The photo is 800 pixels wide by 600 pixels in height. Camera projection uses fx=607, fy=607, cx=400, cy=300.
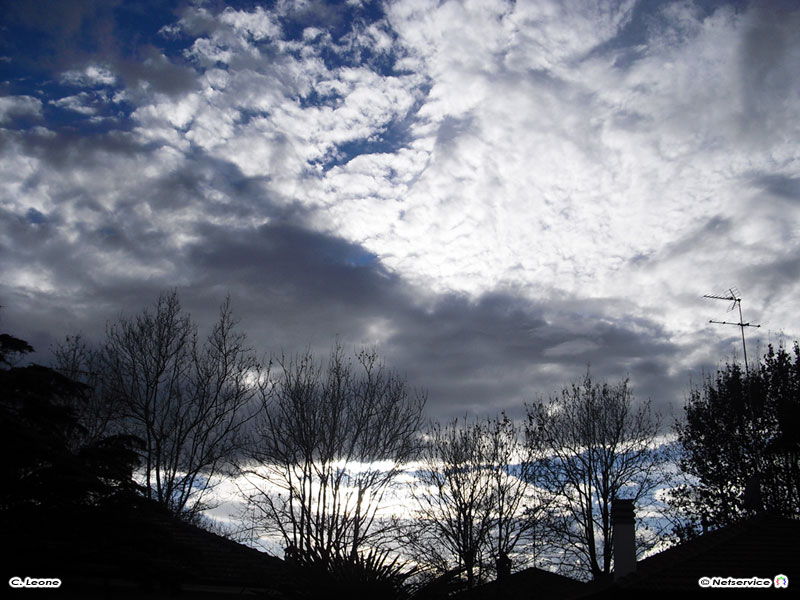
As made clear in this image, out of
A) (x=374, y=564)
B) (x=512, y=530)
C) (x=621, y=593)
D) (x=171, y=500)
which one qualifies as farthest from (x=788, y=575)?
(x=171, y=500)

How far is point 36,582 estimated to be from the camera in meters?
10.9

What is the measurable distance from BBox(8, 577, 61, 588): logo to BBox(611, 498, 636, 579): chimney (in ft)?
41.6

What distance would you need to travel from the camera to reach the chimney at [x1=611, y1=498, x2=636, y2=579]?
15477 millimetres

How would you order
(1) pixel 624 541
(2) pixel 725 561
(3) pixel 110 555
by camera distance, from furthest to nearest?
(1) pixel 624 541 → (2) pixel 725 561 → (3) pixel 110 555

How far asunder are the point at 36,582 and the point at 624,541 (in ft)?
43.6

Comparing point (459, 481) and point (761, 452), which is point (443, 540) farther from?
point (761, 452)

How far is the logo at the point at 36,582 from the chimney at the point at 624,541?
12.7m

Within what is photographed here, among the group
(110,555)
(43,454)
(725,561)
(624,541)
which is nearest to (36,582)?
(110,555)

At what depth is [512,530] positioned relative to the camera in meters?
24.2

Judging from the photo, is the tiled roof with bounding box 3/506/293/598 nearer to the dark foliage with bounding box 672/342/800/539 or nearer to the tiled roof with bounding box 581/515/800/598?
the tiled roof with bounding box 581/515/800/598

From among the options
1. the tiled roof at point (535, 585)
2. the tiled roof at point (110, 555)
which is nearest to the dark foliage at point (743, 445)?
the tiled roof at point (535, 585)

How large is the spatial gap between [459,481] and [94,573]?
15129 mm

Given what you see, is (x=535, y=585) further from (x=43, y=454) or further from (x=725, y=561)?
(x=43, y=454)

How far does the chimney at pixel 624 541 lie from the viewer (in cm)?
1548
